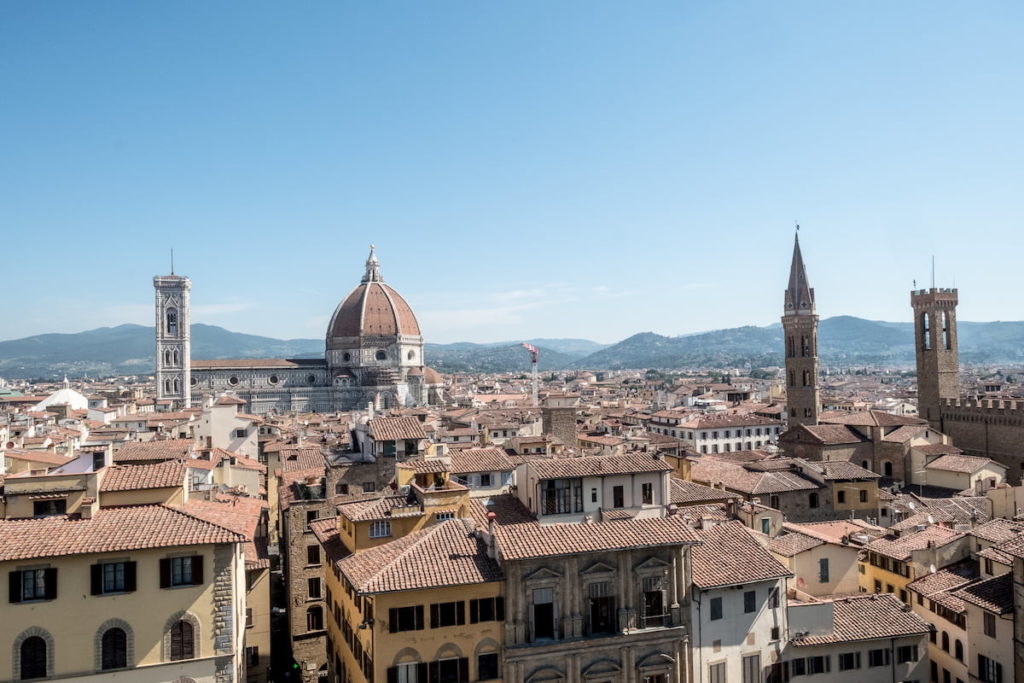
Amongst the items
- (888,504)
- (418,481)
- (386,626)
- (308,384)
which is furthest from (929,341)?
(308,384)

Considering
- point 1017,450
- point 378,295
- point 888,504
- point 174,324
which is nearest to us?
point 888,504

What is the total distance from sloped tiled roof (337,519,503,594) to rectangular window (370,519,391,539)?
125 centimetres

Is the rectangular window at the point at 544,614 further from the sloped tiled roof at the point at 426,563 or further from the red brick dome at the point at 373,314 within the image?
the red brick dome at the point at 373,314

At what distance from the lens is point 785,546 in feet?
95.6

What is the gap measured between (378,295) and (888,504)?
132m

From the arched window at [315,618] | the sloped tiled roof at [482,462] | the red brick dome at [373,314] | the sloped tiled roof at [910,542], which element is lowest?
the arched window at [315,618]

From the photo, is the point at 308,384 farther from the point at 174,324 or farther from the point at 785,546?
the point at 785,546

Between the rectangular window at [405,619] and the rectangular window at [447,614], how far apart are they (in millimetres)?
333

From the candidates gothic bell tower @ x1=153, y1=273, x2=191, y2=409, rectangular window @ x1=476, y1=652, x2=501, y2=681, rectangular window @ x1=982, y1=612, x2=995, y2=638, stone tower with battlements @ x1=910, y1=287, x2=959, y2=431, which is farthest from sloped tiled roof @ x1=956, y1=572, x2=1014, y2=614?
gothic bell tower @ x1=153, y1=273, x2=191, y2=409

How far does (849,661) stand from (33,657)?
2191 cm

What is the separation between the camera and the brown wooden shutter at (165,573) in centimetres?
2042

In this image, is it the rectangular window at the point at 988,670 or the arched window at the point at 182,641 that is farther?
the rectangular window at the point at 988,670

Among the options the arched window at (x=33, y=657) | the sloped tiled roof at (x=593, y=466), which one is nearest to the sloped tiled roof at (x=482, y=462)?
the sloped tiled roof at (x=593, y=466)

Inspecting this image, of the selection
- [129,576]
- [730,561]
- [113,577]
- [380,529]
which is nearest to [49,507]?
[113,577]
